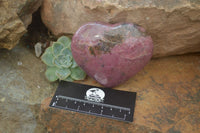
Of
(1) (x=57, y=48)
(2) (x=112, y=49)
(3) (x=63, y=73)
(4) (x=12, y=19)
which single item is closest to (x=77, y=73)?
(3) (x=63, y=73)

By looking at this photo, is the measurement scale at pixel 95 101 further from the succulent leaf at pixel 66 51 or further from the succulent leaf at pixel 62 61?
the succulent leaf at pixel 66 51

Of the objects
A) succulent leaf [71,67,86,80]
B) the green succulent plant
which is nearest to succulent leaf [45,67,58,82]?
the green succulent plant

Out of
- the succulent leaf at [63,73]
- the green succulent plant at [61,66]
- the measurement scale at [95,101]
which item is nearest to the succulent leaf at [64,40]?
the green succulent plant at [61,66]

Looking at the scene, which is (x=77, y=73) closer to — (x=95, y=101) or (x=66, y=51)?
(x=66, y=51)

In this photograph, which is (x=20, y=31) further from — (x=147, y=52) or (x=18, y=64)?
(x=147, y=52)

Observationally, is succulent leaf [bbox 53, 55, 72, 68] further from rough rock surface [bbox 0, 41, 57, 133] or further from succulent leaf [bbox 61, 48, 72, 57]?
rough rock surface [bbox 0, 41, 57, 133]

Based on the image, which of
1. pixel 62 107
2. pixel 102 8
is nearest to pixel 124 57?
pixel 102 8
